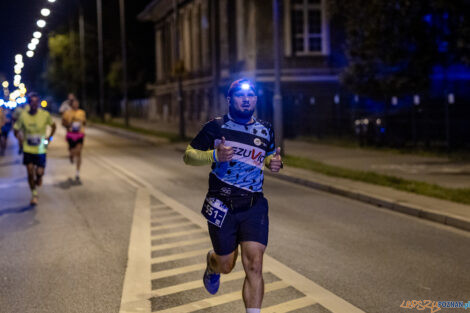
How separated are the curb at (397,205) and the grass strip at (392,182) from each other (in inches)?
36.0

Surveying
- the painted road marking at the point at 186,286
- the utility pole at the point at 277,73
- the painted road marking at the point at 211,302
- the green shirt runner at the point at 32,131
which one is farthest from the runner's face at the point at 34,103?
the utility pole at the point at 277,73

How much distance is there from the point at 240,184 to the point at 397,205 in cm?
673

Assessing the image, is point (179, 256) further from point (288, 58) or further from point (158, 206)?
point (288, 58)

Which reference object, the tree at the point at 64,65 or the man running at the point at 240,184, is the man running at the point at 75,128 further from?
the tree at the point at 64,65

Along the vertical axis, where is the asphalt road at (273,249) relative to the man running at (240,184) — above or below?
below

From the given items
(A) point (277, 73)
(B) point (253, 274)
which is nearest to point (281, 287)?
(B) point (253, 274)

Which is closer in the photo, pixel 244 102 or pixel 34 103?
pixel 244 102

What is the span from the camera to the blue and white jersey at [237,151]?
482 cm

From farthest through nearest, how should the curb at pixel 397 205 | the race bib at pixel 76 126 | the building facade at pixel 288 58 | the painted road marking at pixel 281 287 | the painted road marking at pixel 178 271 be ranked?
the building facade at pixel 288 58, the race bib at pixel 76 126, the curb at pixel 397 205, the painted road marking at pixel 178 271, the painted road marking at pixel 281 287

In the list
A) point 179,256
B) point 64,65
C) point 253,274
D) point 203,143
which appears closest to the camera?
point 253,274

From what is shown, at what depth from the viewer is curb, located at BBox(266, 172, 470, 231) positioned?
947cm

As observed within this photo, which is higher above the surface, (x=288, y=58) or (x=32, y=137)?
(x=288, y=58)

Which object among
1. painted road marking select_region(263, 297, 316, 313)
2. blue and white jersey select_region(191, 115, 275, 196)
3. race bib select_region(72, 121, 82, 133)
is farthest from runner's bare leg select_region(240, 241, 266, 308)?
race bib select_region(72, 121, 82, 133)

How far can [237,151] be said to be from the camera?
15.7ft
